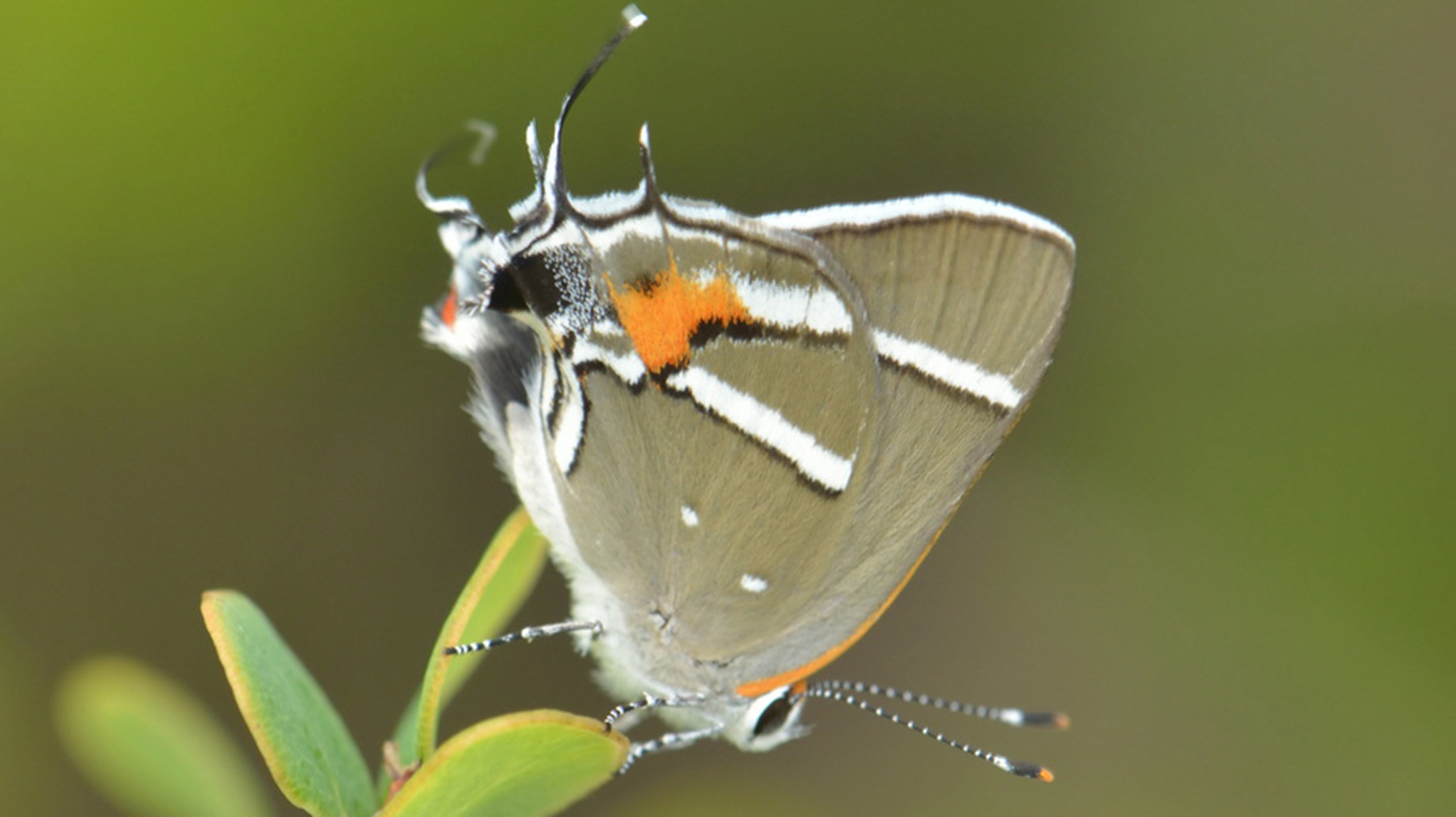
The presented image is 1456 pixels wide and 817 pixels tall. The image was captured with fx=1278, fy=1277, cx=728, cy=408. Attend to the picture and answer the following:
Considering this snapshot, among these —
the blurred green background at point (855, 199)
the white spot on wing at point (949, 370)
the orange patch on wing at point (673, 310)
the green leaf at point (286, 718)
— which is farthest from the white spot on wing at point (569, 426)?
the blurred green background at point (855, 199)

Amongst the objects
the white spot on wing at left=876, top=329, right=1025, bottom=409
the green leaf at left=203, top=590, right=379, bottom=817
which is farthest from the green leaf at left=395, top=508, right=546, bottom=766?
the white spot on wing at left=876, top=329, right=1025, bottom=409

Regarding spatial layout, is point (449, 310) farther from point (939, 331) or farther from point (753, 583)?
point (939, 331)

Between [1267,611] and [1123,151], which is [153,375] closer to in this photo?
[1123,151]

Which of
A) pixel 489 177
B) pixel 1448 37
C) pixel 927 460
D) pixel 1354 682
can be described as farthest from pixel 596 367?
pixel 1448 37

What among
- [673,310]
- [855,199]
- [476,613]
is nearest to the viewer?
[476,613]

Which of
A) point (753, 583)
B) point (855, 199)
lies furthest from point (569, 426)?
point (855, 199)

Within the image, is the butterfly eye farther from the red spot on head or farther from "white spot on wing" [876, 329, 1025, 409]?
the red spot on head
